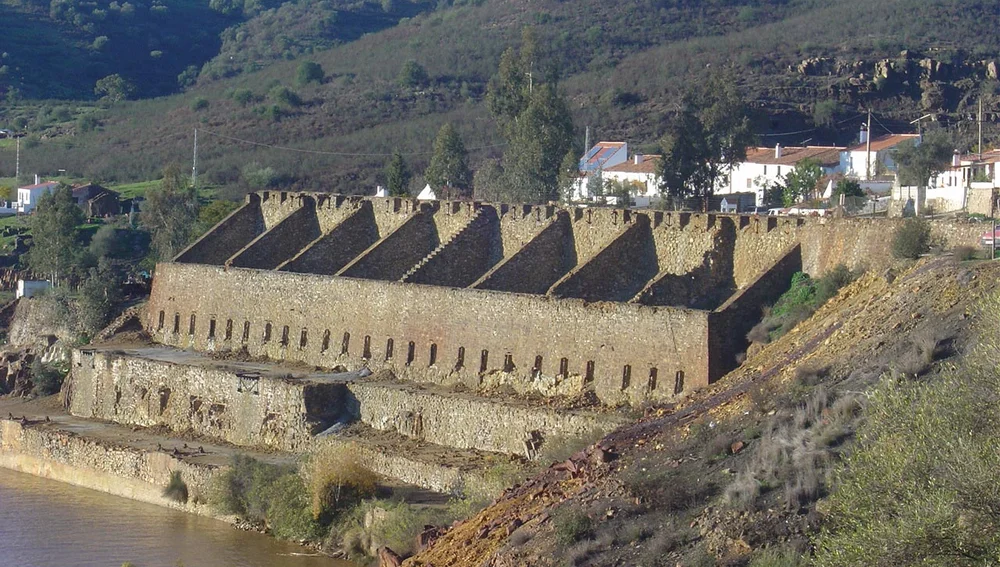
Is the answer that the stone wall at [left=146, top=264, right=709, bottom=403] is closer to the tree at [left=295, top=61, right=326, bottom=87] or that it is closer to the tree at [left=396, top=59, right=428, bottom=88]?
the tree at [left=396, top=59, right=428, bottom=88]

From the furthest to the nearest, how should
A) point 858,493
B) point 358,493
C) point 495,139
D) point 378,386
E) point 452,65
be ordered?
point 452,65, point 495,139, point 378,386, point 358,493, point 858,493

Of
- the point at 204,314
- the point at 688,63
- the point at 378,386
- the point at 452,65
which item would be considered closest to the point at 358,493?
the point at 378,386

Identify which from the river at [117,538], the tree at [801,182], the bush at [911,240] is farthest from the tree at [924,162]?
the river at [117,538]

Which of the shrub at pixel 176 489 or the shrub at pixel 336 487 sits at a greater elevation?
the shrub at pixel 336 487

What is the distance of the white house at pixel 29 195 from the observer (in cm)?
6656

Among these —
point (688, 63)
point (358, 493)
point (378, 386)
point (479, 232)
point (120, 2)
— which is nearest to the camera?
point (358, 493)

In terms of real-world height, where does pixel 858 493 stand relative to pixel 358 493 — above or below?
above

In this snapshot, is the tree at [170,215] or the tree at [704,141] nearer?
the tree at [704,141]

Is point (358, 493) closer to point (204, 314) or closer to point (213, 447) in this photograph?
point (213, 447)

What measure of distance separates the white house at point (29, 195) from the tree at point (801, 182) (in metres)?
26.0

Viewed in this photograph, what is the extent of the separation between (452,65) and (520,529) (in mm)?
64452

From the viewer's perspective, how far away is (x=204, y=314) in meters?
44.2

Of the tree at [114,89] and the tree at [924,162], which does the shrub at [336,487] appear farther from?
the tree at [114,89]

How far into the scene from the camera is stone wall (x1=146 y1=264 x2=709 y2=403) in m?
34.4
